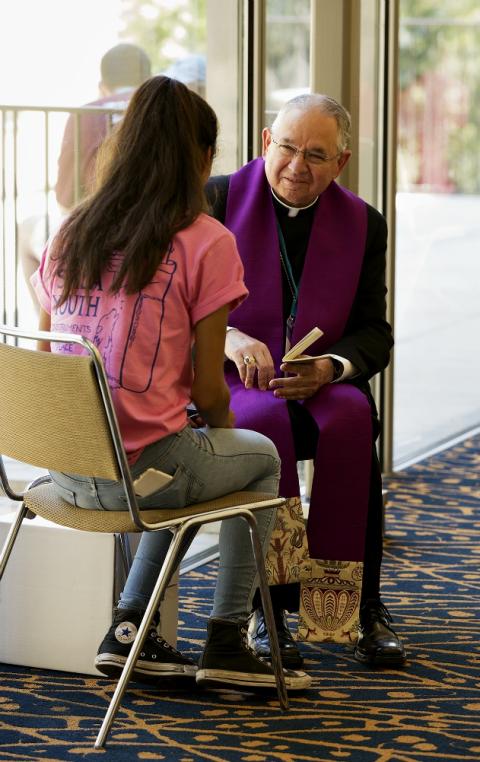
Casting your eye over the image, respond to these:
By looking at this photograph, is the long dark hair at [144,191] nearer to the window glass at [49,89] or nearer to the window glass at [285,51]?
the window glass at [49,89]

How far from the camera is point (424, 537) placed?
4066mm

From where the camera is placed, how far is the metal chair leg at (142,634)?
2.25 m

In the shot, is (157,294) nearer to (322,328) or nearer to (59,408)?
(59,408)

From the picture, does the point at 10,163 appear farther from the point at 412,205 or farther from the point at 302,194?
the point at 412,205

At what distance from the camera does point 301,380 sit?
285 centimetres

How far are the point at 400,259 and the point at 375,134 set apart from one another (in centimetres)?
228

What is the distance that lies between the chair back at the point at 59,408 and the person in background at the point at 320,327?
2.26ft

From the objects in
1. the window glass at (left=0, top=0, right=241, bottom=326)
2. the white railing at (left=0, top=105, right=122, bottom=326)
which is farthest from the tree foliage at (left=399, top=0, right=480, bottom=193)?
the white railing at (left=0, top=105, right=122, bottom=326)

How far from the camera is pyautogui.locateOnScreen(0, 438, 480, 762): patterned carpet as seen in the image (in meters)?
2.30

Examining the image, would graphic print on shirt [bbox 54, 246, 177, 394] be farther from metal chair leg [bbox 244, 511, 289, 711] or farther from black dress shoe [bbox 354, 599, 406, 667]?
black dress shoe [bbox 354, 599, 406, 667]

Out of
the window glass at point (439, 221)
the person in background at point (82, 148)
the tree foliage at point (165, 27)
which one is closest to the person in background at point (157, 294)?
the person in background at point (82, 148)

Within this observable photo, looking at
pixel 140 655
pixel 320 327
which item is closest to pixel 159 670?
pixel 140 655

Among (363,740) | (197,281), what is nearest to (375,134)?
(197,281)

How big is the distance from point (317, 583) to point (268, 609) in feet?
1.36
